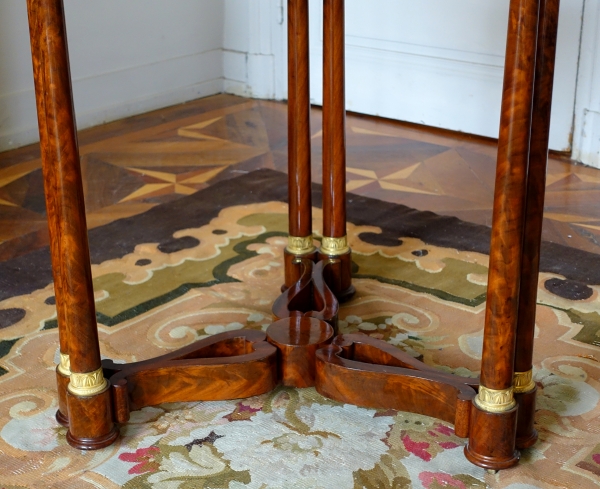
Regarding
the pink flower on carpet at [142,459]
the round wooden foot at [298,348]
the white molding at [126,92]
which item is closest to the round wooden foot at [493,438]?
the round wooden foot at [298,348]

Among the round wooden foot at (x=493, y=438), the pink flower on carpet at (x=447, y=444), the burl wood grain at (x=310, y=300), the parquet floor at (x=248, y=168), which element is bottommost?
the pink flower on carpet at (x=447, y=444)

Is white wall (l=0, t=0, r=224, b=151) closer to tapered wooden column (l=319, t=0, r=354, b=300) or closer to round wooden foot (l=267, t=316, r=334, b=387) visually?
tapered wooden column (l=319, t=0, r=354, b=300)

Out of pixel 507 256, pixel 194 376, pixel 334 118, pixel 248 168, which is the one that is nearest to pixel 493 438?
pixel 507 256

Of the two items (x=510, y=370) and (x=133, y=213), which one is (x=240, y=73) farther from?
(x=510, y=370)

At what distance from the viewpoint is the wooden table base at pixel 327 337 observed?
2.79ft

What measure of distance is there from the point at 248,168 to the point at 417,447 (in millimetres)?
1199

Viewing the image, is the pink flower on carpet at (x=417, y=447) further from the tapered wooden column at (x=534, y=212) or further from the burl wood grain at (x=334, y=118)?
the burl wood grain at (x=334, y=118)

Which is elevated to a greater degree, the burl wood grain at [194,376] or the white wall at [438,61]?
the white wall at [438,61]

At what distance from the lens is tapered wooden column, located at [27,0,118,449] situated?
86cm

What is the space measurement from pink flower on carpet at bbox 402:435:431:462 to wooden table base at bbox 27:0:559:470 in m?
0.04

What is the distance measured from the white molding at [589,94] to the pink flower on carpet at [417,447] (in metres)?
1.30

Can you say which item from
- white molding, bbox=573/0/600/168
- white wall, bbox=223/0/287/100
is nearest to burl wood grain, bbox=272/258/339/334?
white molding, bbox=573/0/600/168

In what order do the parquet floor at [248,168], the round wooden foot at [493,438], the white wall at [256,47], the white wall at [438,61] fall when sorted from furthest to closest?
the white wall at [256,47], the white wall at [438,61], the parquet floor at [248,168], the round wooden foot at [493,438]

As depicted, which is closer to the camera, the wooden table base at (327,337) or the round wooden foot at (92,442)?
the wooden table base at (327,337)
